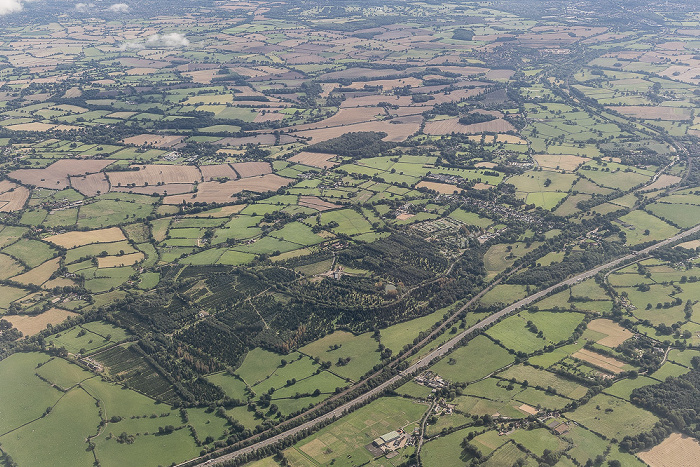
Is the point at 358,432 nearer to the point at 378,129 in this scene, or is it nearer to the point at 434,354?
the point at 434,354

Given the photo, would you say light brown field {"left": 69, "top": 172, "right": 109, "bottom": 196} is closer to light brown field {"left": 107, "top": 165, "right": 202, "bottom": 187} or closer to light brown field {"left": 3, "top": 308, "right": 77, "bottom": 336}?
light brown field {"left": 107, "top": 165, "right": 202, "bottom": 187}

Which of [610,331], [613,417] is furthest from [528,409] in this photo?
[610,331]

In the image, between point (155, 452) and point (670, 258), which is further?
point (670, 258)

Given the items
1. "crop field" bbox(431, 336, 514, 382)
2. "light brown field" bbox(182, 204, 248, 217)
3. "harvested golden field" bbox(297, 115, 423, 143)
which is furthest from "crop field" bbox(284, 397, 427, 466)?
"harvested golden field" bbox(297, 115, 423, 143)

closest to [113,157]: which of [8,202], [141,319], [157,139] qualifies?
[157,139]

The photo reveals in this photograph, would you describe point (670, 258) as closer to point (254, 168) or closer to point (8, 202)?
point (254, 168)

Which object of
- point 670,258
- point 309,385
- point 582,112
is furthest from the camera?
point 582,112
